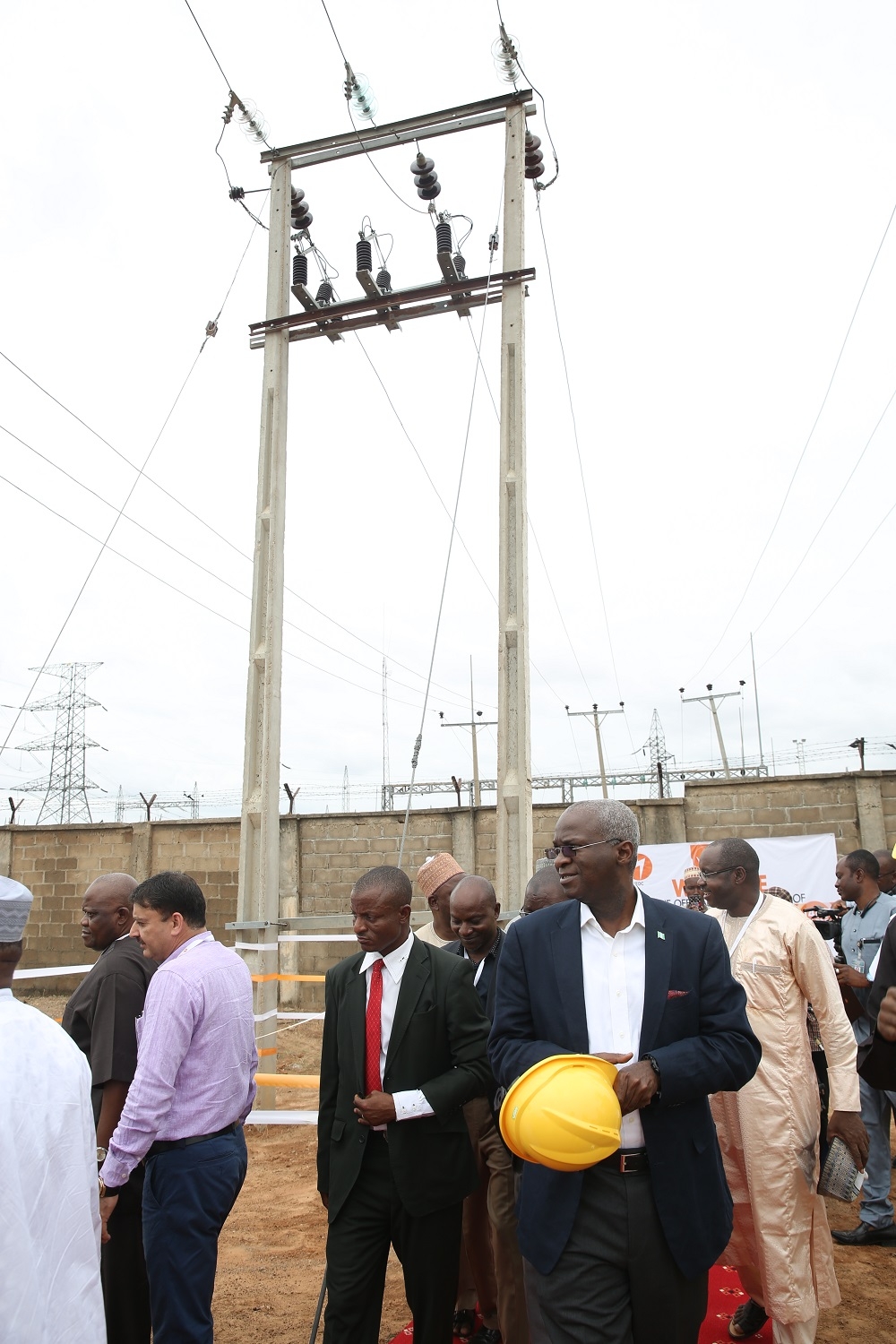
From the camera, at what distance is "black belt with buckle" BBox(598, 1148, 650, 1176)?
2.56 meters

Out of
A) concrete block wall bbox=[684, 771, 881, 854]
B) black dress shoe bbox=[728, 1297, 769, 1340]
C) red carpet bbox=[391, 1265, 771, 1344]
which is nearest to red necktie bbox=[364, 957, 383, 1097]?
red carpet bbox=[391, 1265, 771, 1344]

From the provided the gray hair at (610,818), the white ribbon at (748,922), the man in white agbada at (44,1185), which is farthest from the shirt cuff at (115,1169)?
the white ribbon at (748,922)

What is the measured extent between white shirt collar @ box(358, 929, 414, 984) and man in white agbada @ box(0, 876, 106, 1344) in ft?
5.10

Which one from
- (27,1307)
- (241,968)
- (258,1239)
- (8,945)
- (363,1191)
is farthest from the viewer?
(258,1239)

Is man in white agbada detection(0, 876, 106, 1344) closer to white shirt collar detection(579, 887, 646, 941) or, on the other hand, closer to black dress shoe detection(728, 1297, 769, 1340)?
white shirt collar detection(579, 887, 646, 941)

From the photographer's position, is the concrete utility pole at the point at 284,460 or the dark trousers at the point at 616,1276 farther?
the concrete utility pole at the point at 284,460

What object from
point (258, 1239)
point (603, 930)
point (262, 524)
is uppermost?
point (262, 524)

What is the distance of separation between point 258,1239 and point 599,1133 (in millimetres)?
4027

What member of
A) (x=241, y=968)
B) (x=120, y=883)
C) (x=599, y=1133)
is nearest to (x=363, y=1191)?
(x=241, y=968)

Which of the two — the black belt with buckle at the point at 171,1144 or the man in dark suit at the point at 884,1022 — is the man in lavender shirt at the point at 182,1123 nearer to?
the black belt with buckle at the point at 171,1144

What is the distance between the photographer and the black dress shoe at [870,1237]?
5113mm

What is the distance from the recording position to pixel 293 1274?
15.9 feet

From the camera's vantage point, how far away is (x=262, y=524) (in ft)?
26.9

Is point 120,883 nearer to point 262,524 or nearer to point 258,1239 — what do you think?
point 258,1239
